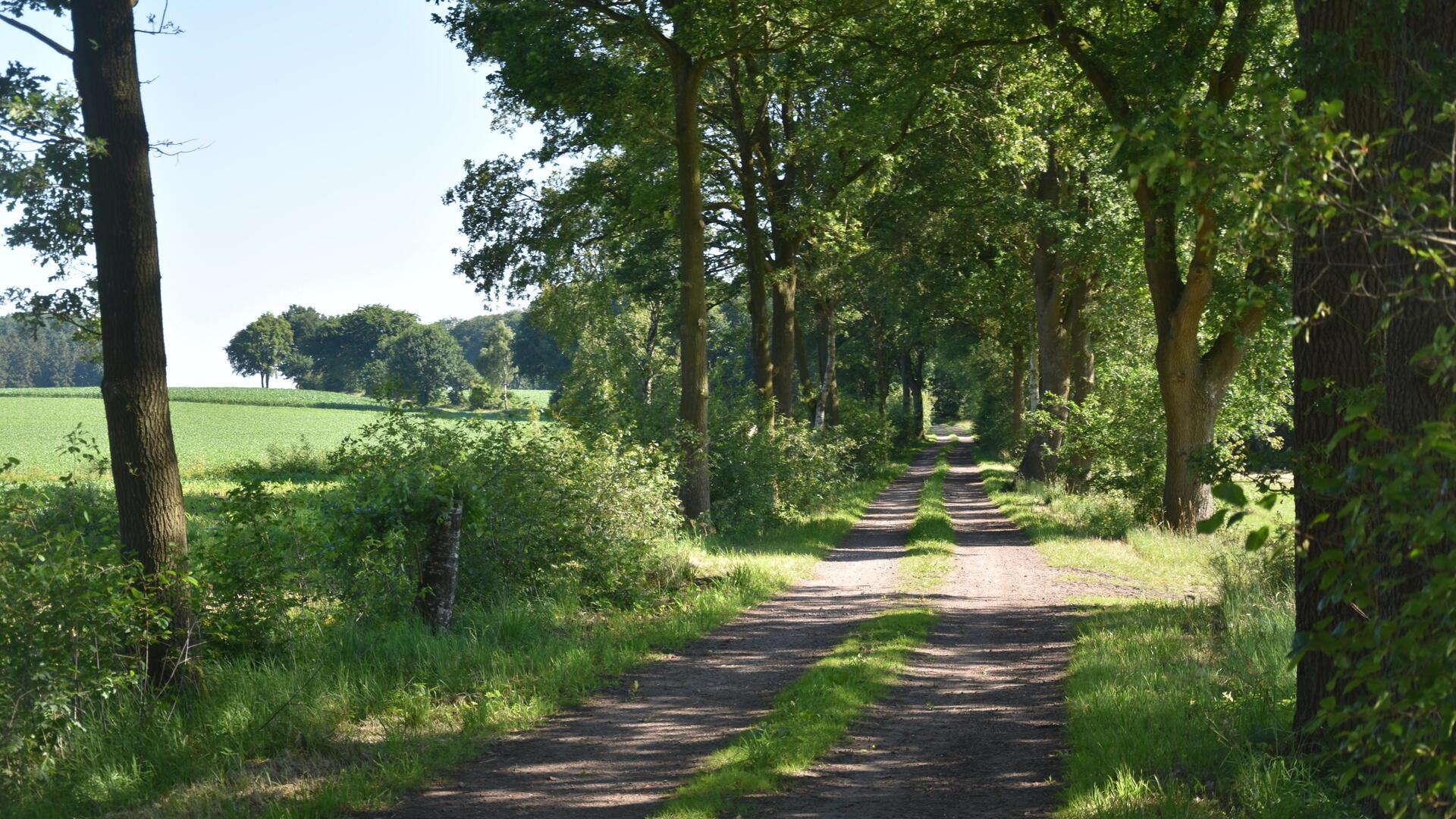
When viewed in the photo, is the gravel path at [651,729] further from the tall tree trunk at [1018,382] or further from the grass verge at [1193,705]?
the tall tree trunk at [1018,382]

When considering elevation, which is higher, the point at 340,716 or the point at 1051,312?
the point at 1051,312

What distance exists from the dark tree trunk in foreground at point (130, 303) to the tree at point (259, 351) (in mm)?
120955

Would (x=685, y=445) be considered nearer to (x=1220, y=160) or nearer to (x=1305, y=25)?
(x=1305, y=25)

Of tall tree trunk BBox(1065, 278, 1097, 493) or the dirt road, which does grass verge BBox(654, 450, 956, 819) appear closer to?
the dirt road

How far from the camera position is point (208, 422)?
6800 centimetres

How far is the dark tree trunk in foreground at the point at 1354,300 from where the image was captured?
4.62 metres

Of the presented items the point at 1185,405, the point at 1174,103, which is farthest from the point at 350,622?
the point at 1185,405

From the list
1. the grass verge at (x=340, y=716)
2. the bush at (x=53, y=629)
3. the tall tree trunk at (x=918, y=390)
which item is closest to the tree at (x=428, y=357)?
the tall tree trunk at (x=918, y=390)

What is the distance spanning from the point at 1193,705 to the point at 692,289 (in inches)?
513

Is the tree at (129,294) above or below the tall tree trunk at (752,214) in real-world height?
below

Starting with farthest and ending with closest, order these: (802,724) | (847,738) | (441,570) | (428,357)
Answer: (428,357), (441,570), (802,724), (847,738)

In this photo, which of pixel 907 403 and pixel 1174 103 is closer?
pixel 1174 103

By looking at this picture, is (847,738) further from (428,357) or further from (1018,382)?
(428,357)

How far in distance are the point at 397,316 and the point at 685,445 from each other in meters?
108
